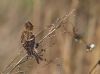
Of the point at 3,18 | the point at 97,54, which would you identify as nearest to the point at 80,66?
the point at 97,54

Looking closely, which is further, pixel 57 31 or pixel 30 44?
pixel 57 31

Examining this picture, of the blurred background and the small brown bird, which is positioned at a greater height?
the small brown bird

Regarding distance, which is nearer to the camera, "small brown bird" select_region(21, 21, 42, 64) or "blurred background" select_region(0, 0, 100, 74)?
"small brown bird" select_region(21, 21, 42, 64)

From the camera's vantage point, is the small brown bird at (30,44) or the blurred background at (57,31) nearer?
the small brown bird at (30,44)

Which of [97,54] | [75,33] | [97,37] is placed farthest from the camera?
[97,37]

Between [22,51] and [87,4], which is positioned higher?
[22,51]

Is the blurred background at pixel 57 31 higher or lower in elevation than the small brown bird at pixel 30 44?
lower

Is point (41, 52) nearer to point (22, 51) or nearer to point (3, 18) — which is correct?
point (22, 51)

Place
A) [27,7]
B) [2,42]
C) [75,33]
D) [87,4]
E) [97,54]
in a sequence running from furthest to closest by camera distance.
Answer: [27,7] → [2,42] → [87,4] → [97,54] → [75,33]
